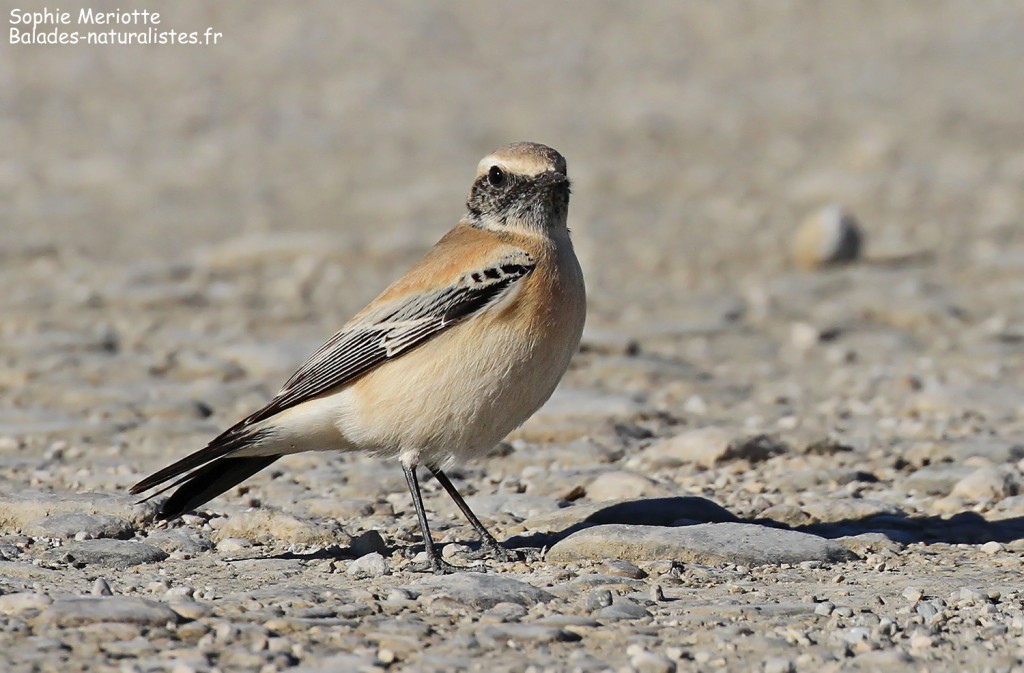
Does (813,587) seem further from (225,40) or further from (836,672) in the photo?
(225,40)

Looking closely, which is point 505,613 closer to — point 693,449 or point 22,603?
point 22,603

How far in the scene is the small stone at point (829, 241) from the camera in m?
15.1

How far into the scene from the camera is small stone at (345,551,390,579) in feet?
21.3

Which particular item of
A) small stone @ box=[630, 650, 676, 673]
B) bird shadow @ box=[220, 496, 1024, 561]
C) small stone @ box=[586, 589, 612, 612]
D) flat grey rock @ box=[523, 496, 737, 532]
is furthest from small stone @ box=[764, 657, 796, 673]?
flat grey rock @ box=[523, 496, 737, 532]

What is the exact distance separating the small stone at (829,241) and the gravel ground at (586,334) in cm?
6

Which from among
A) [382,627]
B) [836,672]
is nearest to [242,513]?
[382,627]

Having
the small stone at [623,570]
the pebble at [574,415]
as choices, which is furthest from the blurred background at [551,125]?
the small stone at [623,570]

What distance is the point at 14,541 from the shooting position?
699 centimetres

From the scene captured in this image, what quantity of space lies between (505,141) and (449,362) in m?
12.7

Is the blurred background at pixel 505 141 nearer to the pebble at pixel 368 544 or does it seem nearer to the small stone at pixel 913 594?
the pebble at pixel 368 544

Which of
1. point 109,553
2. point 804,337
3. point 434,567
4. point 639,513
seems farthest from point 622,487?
point 804,337

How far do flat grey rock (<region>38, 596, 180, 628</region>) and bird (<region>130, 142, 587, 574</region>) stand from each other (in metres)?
1.53

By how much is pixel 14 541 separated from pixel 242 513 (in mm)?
1093

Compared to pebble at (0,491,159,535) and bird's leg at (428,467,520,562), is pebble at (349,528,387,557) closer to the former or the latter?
bird's leg at (428,467,520,562)
